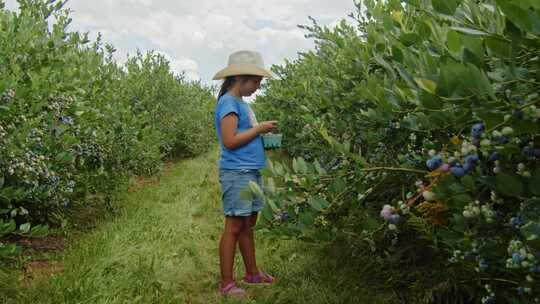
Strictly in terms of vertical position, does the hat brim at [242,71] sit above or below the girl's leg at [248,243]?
above

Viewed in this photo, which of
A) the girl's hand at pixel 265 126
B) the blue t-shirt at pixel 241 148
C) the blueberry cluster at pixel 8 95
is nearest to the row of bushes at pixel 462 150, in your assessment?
the girl's hand at pixel 265 126

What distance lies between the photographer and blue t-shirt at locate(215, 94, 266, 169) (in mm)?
3270

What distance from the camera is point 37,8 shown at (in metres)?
4.61

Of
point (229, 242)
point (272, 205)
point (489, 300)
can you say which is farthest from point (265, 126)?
point (489, 300)

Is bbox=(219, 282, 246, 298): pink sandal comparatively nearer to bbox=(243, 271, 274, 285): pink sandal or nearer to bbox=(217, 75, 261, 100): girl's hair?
bbox=(243, 271, 274, 285): pink sandal

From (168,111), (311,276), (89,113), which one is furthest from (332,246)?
(168,111)

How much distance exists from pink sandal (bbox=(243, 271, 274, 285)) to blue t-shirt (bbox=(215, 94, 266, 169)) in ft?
2.88

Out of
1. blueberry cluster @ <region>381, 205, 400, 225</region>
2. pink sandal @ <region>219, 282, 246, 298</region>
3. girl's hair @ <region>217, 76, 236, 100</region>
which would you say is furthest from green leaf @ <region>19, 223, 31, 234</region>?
blueberry cluster @ <region>381, 205, 400, 225</region>

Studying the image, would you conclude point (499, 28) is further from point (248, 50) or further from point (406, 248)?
point (248, 50)

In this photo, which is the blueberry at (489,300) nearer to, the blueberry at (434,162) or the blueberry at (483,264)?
the blueberry at (483,264)

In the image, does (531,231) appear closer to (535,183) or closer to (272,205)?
(535,183)

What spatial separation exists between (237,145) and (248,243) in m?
0.76

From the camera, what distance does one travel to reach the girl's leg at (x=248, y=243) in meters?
3.50

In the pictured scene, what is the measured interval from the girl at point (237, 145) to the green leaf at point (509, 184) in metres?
2.01
